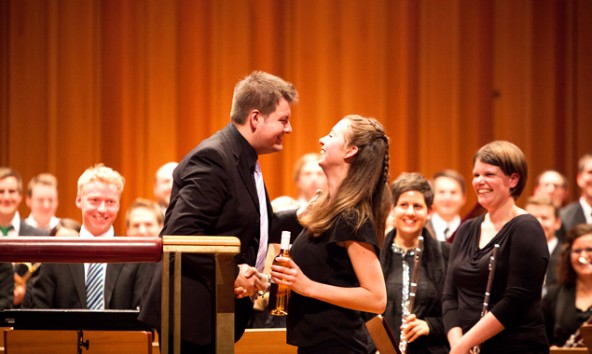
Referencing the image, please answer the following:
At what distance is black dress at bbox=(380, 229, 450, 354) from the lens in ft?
14.1

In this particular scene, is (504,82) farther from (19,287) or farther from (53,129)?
(19,287)

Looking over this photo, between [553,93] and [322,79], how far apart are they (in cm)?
244

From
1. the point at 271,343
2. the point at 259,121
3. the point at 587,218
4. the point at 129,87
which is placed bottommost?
the point at 271,343

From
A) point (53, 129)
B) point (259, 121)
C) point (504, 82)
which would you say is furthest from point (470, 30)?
point (259, 121)

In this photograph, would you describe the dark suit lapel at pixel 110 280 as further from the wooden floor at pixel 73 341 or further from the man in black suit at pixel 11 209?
the man in black suit at pixel 11 209

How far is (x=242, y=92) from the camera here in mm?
3328

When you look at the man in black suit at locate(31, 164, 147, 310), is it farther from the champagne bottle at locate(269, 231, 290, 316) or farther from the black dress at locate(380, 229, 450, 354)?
the champagne bottle at locate(269, 231, 290, 316)

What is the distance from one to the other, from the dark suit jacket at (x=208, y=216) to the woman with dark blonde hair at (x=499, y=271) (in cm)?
118

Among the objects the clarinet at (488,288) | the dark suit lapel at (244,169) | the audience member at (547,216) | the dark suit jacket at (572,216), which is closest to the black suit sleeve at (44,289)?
the dark suit lapel at (244,169)

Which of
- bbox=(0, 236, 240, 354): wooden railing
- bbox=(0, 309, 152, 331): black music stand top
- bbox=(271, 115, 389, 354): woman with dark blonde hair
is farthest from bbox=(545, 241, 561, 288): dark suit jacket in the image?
bbox=(0, 236, 240, 354): wooden railing

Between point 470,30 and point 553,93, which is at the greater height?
point 470,30

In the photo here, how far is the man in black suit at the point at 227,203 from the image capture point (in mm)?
2984

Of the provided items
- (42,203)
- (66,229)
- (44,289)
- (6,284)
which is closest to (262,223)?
(44,289)

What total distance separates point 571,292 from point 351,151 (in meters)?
2.94
